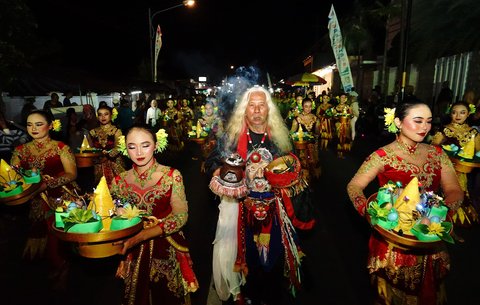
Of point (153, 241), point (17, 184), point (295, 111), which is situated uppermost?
point (295, 111)

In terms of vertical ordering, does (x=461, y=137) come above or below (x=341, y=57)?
below

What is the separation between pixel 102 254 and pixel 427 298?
8.44ft

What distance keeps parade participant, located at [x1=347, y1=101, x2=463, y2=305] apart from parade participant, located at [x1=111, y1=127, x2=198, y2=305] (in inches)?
61.3

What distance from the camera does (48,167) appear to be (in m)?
4.40

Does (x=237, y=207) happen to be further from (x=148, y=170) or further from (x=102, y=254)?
(x=102, y=254)

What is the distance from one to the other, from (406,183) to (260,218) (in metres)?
1.39

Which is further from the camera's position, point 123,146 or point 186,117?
point 186,117

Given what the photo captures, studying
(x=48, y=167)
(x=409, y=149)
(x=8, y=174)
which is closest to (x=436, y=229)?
(x=409, y=149)

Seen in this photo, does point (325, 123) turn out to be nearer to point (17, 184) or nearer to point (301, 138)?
point (301, 138)

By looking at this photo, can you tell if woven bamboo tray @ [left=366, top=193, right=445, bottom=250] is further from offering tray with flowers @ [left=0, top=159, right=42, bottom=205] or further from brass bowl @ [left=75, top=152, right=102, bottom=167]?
brass bowl @ [left=75, top=152, right=102, bottom=167]

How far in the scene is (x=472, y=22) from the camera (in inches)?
496

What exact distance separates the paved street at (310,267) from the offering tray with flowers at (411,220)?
185cm

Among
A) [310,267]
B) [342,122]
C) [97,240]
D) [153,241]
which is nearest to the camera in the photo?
[97,240]

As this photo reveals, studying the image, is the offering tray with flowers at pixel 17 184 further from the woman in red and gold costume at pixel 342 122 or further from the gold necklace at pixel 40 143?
the woman in red and gold costume at pixel 342 122
